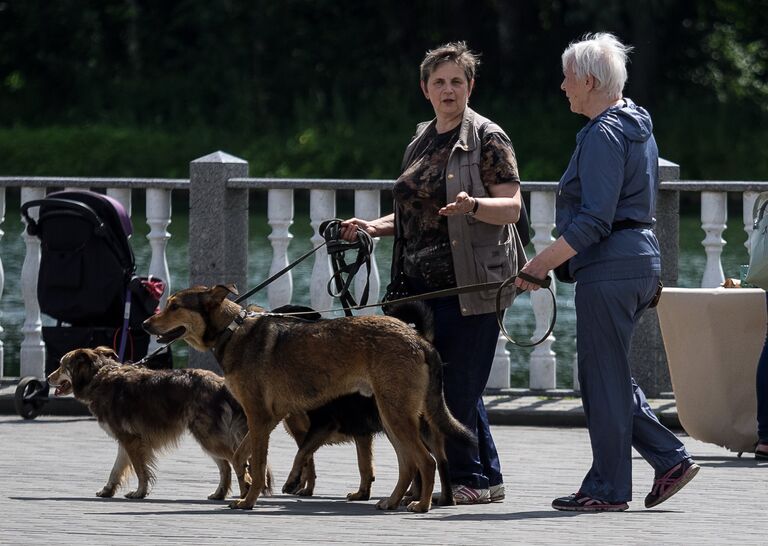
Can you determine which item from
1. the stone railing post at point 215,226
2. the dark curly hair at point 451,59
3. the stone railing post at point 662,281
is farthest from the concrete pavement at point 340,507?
the dark curly hair at point 451,59

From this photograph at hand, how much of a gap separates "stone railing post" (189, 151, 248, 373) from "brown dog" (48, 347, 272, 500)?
8.22 ft

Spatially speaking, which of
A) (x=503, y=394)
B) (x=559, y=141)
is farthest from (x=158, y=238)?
(x=559, y=141)

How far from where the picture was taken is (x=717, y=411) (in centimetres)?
905

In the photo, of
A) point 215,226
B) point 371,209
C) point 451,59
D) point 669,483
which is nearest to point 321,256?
point 371,209

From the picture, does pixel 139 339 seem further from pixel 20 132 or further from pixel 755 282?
pixel 20 132

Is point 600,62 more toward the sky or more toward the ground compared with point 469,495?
more toward the sky

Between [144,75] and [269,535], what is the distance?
45.2 m

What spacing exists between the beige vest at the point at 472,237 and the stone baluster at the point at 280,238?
3211 millimetres

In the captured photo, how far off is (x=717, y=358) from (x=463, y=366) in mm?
2000

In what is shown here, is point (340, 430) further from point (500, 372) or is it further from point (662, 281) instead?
point (662, 281)

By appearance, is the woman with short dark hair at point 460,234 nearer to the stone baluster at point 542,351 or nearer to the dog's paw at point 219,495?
the dog's paw at point 219,495

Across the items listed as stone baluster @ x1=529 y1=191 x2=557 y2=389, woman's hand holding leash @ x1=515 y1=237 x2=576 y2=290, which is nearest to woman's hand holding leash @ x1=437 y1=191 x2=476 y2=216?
woman's hand holding leash @ x1=515 y1=237 x2=576 y2=290

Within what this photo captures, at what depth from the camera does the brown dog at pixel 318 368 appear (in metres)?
7.18

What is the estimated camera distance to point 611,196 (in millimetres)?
6852
